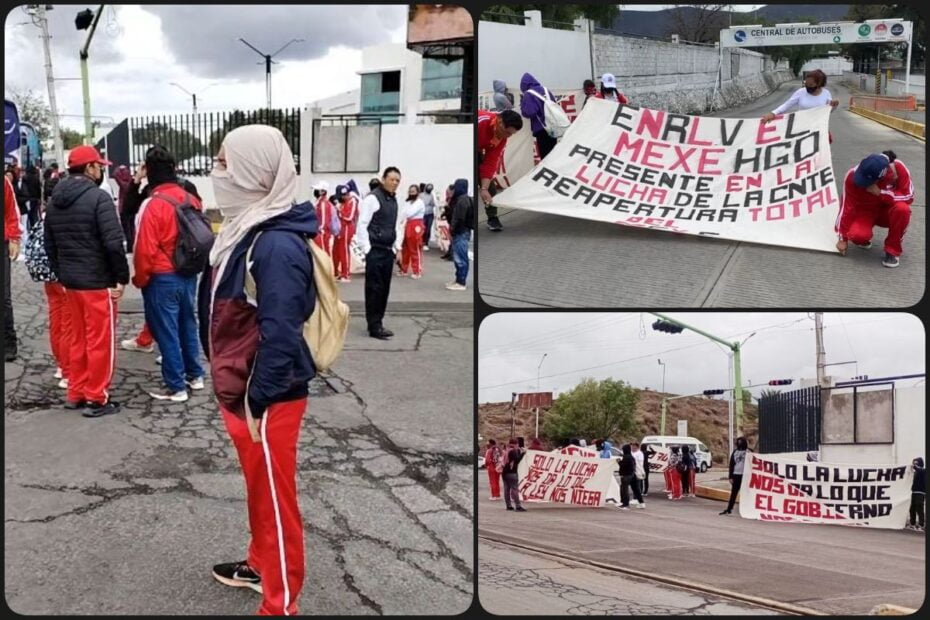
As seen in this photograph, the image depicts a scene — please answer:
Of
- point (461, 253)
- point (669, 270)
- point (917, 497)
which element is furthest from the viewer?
point (461, 253)

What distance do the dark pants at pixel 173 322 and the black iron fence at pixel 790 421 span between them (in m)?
3.72

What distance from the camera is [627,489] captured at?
22.6 ft

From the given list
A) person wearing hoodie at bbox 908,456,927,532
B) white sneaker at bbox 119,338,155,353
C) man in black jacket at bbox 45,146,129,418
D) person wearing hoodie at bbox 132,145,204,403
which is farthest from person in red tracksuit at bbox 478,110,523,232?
white sneaker at bbox 119,338,155,353

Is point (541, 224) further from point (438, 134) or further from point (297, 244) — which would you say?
point (438, 134)

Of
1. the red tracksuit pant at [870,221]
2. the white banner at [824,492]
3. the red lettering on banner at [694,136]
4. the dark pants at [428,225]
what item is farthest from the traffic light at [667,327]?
the dark pants at [428,225]

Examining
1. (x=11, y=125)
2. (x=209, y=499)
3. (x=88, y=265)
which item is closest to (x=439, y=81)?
(x=11, y=125)

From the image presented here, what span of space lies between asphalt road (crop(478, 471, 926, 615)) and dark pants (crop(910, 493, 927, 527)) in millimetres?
78

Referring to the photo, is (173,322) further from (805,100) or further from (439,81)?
(439,81)

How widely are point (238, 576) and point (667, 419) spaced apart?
1.92 m

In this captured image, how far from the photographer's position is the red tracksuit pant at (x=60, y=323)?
548 centimetres

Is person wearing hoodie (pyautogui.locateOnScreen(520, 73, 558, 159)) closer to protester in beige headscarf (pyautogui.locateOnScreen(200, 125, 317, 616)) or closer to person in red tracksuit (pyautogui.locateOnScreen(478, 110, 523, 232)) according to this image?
person in red tracksuit (pyautogui.locateOnScreen(478, 110, 523, 232))

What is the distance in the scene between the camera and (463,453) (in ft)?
15.0

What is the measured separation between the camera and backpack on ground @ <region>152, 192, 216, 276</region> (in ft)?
16.6

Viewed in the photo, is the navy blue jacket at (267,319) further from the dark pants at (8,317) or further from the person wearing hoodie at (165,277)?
the dark pants at (8,317)
